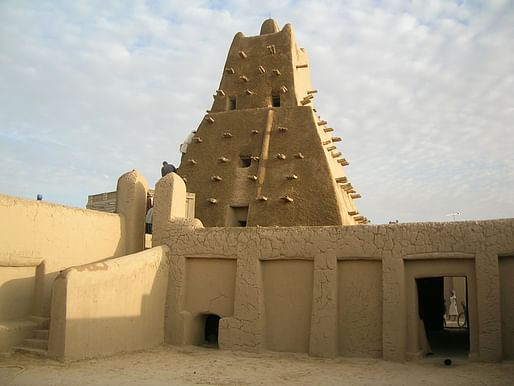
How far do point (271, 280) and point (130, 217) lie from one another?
420cm

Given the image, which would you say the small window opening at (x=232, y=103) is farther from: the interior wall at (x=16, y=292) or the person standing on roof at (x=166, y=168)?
the interior wall at (x=16, y=292)

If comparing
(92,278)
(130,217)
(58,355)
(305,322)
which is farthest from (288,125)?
(58,355)

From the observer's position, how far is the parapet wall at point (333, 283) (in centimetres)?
979

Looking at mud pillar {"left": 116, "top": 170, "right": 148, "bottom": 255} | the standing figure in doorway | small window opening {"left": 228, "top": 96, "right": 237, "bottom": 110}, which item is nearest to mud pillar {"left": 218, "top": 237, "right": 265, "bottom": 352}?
mud pillar {"left": 116, "top": 170, "right": 148, "bottom": 255}

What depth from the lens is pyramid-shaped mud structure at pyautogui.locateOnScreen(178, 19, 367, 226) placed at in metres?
15.9

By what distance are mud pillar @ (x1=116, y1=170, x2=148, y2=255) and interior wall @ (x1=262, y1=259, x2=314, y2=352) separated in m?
3.84

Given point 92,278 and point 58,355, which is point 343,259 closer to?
point 92,278

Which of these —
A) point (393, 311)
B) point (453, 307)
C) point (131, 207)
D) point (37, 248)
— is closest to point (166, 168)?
point (131, 207)

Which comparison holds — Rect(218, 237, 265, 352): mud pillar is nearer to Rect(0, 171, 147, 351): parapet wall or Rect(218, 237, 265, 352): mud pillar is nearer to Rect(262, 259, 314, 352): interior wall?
Rect(262, 259, 314, 352): interior wall

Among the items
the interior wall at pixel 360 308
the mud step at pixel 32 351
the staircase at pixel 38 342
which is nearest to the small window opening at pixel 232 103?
the interior wall at pixel 360 308

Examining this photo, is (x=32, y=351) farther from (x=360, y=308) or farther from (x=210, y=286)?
(x=360, y=308)

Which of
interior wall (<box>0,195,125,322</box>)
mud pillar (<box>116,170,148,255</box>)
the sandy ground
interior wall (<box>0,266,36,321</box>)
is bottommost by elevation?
the sandy ground

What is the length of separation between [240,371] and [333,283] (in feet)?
8.94

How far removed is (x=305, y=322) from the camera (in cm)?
1109
